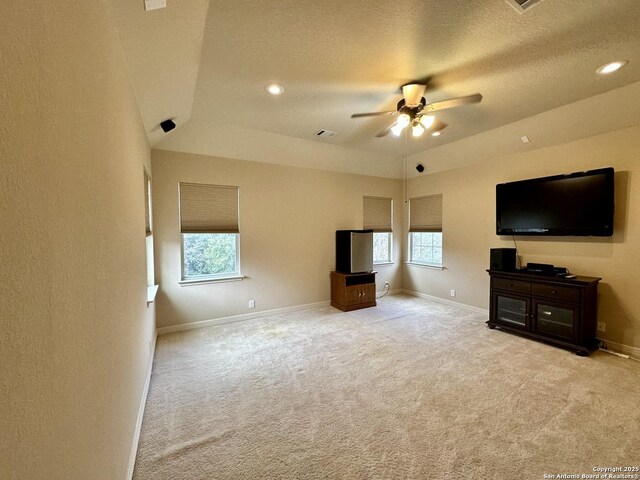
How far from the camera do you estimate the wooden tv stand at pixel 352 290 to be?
483 cm

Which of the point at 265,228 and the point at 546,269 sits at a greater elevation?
the point at 265,228

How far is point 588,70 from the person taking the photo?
257 centimetres

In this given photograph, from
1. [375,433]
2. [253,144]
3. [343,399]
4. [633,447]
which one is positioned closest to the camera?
[633,447]

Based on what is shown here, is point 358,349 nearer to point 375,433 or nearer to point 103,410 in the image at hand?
point 375,433

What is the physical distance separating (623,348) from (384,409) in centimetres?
309

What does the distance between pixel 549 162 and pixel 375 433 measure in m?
4.07

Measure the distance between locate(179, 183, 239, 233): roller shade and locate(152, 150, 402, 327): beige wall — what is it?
0.10 meters

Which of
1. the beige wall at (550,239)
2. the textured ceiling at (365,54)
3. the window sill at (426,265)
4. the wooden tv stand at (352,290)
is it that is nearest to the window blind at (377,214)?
the beige wall at (550,239)

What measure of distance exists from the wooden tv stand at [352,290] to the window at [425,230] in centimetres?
139

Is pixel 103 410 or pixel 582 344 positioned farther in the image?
pixel 582 344

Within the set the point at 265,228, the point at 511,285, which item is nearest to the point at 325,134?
the point at 265,228

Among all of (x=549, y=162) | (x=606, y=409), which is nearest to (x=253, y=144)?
(x=549, y=162)

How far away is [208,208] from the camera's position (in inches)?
160

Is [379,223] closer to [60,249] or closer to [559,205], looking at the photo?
[559,205]
